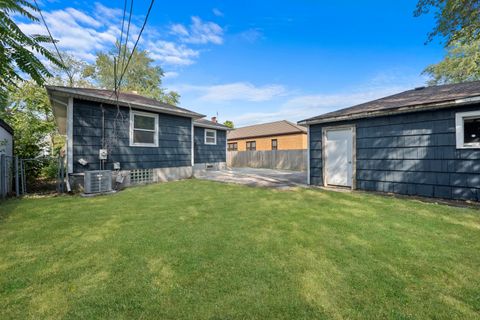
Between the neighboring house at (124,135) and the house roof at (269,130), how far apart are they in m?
12.3

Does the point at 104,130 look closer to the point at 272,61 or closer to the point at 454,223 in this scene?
the point at 454,223

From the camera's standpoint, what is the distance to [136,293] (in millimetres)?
1964

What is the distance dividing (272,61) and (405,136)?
10134mm

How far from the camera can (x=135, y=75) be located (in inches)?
1046

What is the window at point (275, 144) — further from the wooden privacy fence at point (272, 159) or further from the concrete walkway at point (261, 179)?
the concrete walkway at point (261, 179)

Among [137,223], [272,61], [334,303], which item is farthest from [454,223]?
[272,61]

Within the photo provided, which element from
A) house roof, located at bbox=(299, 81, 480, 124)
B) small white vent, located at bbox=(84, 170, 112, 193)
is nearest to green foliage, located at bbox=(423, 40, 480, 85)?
house roof, located at bbox=(299, 81, 480, 124)

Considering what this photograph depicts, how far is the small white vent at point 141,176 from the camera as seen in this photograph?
830 cm

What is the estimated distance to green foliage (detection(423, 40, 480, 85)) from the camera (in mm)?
17141

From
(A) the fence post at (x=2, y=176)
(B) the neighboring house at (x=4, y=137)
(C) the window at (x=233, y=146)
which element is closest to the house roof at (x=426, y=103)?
(A) the fence post at (x=2, y=176)

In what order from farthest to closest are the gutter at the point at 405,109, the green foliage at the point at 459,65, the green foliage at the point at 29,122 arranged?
the green foliage at the point at 459,65, the green foliage at the point at 29,122, the gutter at the point at 405,109

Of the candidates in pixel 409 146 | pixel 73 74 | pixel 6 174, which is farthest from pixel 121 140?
pixel 73 74

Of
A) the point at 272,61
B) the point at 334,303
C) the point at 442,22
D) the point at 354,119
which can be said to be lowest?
the point at 334,303

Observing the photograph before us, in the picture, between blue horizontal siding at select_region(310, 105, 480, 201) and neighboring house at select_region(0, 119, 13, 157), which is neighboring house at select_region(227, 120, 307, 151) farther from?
neighboring house at select_region(0, 119, 13, 157)
